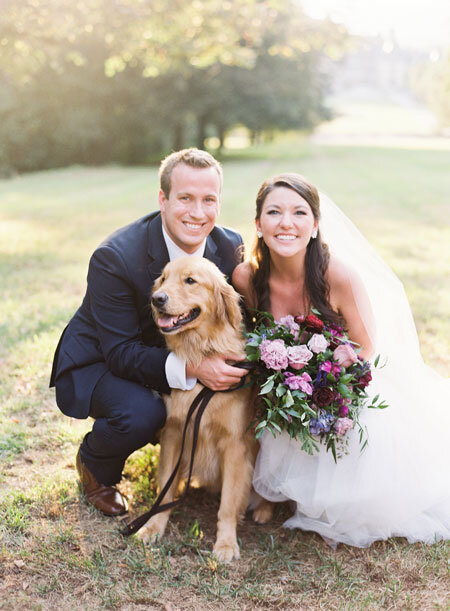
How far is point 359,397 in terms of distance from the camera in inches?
121

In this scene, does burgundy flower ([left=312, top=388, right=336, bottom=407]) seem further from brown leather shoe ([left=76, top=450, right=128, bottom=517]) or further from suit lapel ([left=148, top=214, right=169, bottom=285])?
brown leather shoe ([left=76, top=450, right=128, bottom=517])

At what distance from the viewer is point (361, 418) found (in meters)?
3.12

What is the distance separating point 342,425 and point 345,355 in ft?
1.20

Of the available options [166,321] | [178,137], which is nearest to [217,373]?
[166,321]

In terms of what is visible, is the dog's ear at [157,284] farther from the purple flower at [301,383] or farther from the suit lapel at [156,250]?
the purple flower at [301,383]

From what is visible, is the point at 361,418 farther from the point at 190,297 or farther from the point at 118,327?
the point at 118,327

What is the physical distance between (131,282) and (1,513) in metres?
1.50

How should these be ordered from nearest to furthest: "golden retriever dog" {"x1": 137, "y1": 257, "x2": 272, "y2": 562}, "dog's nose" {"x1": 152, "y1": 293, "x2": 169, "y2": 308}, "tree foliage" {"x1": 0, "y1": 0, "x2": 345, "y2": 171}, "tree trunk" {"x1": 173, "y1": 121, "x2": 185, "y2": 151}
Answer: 1. "dog's nose" {"x1": 152, "y1": 293, "x2": 169, "y2": 308}
2. "golden retriever dog" {"x1": 137, "y1": 257, "x2": 272, "y2": 562}
3. "tree foliage" {"x1": 0, "y1": 0, "x2": 345, "y2": 171}
4. "tree trunk" {"x1": 173, "y1": 121, "x2": 185, "y2": 151}

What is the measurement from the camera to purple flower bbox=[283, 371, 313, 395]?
2.92m

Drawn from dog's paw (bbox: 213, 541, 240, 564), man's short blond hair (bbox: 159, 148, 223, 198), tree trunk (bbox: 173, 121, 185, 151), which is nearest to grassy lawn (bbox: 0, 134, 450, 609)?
dog's paw (bbox: 213, 541, 240, 564)

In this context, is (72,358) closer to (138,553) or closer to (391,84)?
(138,553)

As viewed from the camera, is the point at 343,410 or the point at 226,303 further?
the point at 226,303

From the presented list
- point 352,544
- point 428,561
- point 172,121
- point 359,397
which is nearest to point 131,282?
point 359,397

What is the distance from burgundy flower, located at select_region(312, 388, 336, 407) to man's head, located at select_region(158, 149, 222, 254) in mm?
1139
